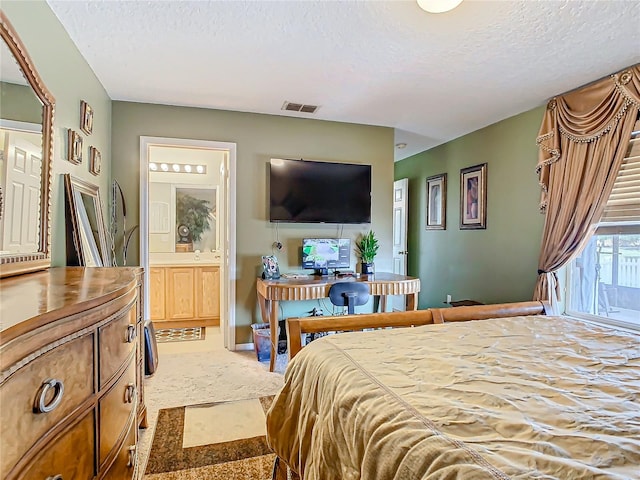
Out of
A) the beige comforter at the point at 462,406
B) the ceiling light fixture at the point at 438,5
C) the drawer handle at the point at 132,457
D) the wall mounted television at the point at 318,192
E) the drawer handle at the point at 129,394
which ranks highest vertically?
the ceiling light fixture at the point at 438,5

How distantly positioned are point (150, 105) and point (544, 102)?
3702mm

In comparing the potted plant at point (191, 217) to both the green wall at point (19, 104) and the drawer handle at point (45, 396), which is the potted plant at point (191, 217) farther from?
the drawer handle at point (45, 396)

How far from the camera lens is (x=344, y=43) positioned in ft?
7.61

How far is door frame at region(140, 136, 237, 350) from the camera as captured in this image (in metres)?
3.47

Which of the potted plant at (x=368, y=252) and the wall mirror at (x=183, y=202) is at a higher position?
the wall mirror at (x=183, y=202)

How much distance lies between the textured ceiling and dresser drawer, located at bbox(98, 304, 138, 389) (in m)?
1.73

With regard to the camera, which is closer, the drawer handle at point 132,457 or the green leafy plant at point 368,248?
the drawer handle at point 132,457

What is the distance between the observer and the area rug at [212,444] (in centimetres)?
179

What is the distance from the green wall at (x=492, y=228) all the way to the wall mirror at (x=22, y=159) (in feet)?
12.4

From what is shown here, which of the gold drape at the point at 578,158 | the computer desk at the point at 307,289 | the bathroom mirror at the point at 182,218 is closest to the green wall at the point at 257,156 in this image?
the computer desk at the point at 307,289

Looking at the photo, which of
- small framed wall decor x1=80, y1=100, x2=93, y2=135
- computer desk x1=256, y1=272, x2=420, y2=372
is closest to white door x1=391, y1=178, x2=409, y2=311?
computer desk x1=256, y1=272, x2=420, y2=372

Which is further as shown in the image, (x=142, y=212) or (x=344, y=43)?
(x=142, y=212)

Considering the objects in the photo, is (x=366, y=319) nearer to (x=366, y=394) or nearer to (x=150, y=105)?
(x=366, y=394)

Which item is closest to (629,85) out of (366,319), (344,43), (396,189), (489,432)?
(344,43)
